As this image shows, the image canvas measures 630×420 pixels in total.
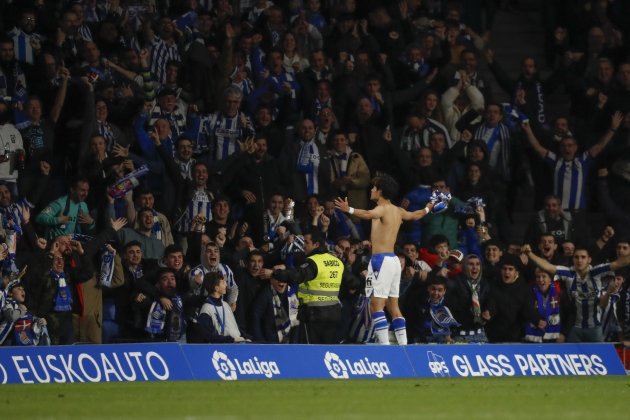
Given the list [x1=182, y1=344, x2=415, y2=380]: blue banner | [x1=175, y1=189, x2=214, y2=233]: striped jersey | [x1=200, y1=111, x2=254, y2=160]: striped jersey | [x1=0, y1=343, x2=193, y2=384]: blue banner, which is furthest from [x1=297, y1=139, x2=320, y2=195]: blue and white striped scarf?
[x1=0, y1=343, x2=193, y2=384]: blue banner

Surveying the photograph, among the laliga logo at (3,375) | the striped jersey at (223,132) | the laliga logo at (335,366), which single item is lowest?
the laliga logo at (335,366)

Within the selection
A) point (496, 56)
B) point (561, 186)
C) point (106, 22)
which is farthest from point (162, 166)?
point (496, 56)

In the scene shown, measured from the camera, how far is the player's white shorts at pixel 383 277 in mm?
18219

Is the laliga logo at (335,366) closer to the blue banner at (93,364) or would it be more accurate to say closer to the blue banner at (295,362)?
the blue banner at (295,362)

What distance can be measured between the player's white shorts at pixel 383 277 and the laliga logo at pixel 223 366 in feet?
8.82

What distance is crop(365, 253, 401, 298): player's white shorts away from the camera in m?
18.2

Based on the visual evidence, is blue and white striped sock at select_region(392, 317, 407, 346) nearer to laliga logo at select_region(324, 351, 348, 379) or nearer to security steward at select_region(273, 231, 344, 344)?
security steward at select_region(273, 231, 344, 344)

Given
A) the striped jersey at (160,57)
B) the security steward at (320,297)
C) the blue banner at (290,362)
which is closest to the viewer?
the blue banner at (290,362)

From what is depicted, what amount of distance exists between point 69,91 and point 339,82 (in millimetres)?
4607

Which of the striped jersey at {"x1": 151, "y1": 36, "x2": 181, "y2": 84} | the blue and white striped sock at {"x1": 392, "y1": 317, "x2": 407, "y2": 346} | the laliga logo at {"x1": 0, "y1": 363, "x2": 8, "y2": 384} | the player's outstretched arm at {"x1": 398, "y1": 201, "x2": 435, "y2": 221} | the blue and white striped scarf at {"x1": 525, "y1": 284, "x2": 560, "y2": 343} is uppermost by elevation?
the striped jersey at {"x1": 151, "y1": 36, "x2": 181, "y2": 84}

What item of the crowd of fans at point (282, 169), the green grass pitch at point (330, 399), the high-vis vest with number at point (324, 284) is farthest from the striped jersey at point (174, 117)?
the green grass pitch at point (330, 399)

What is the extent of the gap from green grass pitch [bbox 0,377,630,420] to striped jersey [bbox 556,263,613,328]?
343 centimetres

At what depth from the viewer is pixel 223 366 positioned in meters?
16.2

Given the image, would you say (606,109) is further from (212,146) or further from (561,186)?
(212,146)
